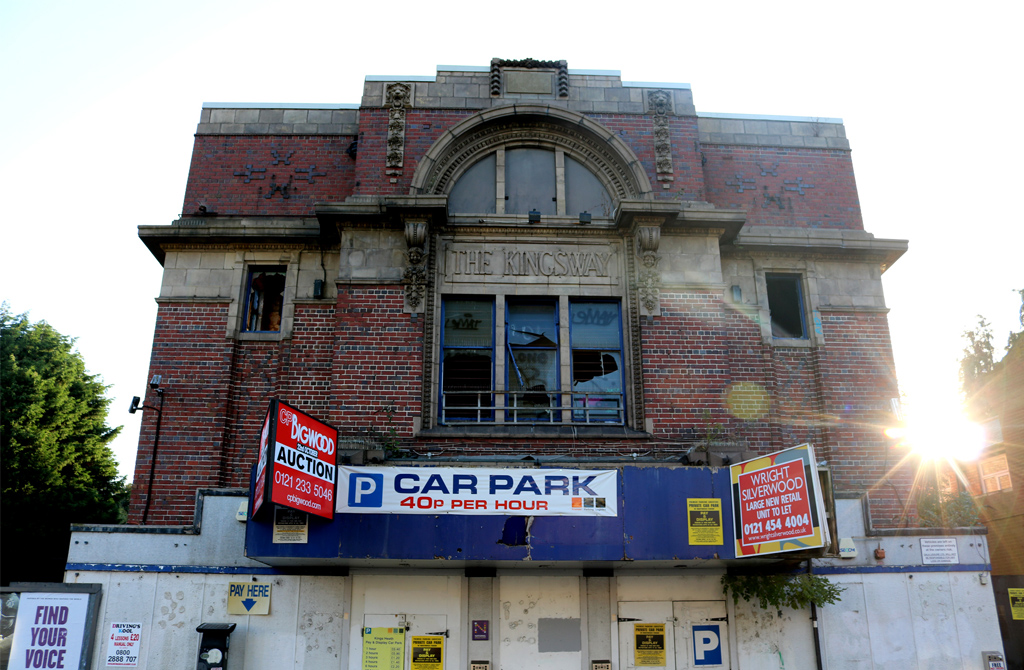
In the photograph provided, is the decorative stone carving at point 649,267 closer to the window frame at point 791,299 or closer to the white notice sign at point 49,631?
the window frame at point 791,299

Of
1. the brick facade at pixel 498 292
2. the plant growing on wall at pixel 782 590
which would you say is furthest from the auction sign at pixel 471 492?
the plant growing on wall at pixel 782 590

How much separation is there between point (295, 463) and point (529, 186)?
267 inches

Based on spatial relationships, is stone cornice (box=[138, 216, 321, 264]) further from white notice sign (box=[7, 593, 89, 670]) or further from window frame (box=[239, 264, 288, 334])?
white notice sign (box=[7, 593, 89, 670])

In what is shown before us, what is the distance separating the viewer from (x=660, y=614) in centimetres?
1098

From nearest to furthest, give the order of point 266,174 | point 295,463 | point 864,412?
1. point 295,463
2. point 864,412
3. point 266,174

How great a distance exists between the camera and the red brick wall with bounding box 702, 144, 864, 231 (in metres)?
14.2

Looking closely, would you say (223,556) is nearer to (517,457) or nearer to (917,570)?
(517,457)

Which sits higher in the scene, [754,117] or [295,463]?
[754,117]

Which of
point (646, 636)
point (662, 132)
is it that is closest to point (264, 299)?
point (662, 132)

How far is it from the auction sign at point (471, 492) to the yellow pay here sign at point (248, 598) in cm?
219

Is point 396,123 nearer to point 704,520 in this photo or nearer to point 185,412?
point 185,412

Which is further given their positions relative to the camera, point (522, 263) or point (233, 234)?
point (233, 234)

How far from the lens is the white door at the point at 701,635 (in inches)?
426

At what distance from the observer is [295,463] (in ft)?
29.2
